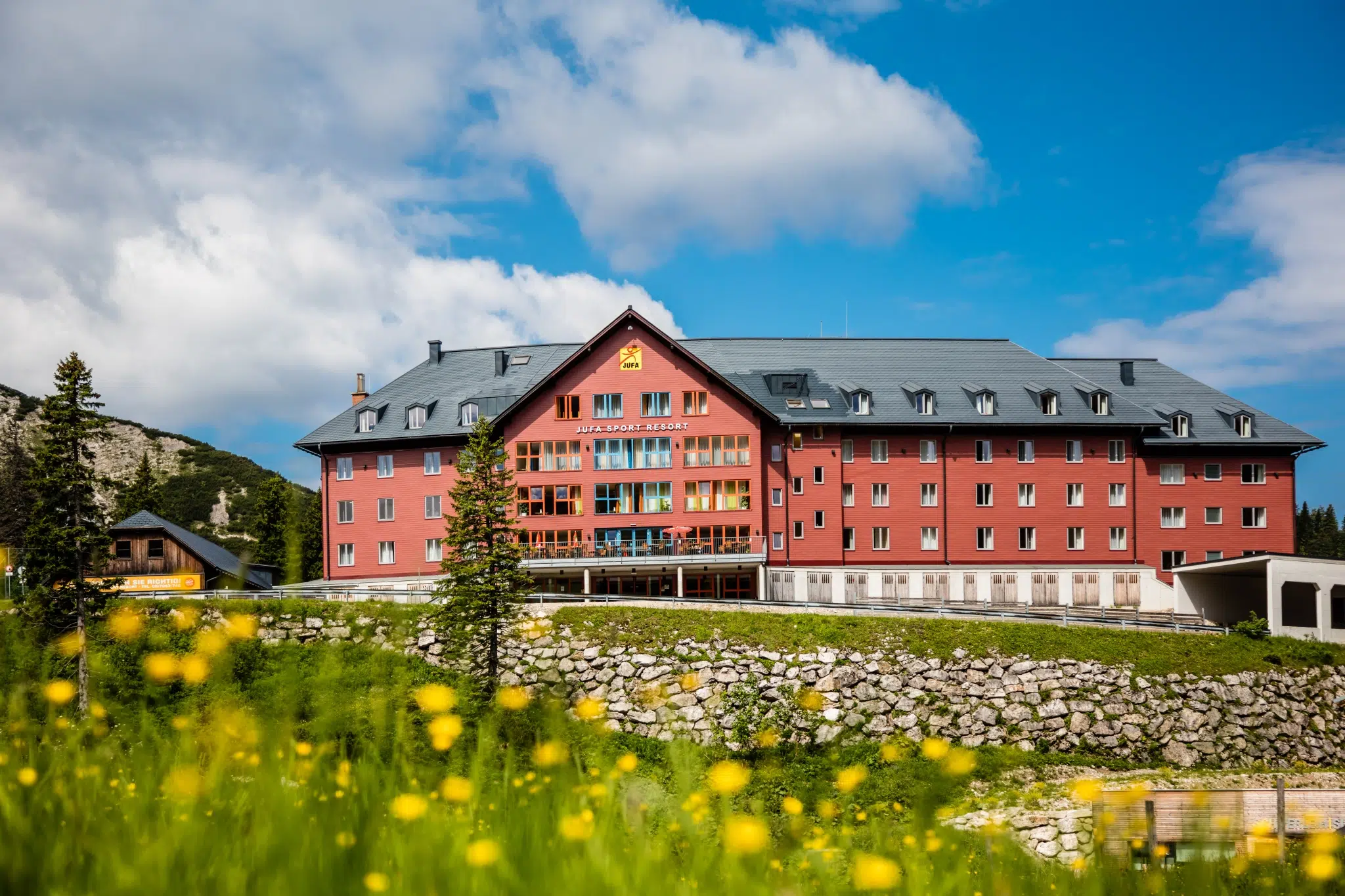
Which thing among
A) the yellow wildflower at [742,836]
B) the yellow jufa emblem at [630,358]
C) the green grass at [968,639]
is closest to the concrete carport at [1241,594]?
the green grass at [968,639]

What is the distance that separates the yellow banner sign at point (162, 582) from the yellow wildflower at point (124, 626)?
47.1 metres

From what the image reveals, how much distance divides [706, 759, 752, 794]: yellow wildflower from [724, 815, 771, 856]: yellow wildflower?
0.10 meters

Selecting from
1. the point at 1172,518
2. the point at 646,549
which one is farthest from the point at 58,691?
the point at 1172,518

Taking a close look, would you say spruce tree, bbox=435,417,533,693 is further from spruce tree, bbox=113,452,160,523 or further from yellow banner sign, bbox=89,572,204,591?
spruce tree, bbox=113,452,160,523

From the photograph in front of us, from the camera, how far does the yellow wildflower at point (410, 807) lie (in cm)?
253

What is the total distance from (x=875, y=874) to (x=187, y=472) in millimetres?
146422

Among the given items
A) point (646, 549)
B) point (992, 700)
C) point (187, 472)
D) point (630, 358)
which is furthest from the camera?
point (187, 472)

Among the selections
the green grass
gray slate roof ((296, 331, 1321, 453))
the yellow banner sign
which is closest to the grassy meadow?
the green grass

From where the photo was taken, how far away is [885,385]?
178 feet

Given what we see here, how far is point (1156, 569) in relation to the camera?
167 feet

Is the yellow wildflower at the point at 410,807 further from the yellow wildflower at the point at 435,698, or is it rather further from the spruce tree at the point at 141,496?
the spruce tree at the point at 141,496

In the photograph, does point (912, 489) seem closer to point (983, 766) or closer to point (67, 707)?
point (983, 766)

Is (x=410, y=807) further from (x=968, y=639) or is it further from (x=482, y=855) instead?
(x=968, y=639)

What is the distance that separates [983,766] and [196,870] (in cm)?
3224
